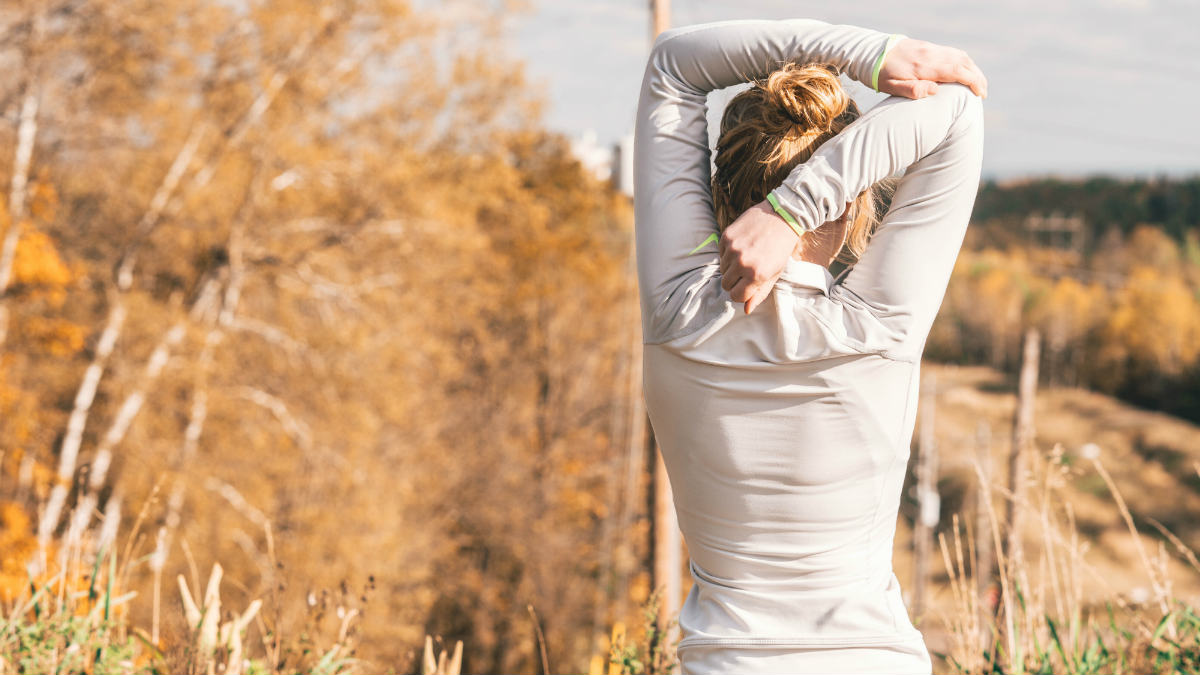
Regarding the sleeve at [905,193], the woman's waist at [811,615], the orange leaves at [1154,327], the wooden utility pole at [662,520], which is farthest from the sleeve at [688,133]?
the orange leaves at [1154,327]

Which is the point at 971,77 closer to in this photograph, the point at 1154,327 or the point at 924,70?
the point at 924,70

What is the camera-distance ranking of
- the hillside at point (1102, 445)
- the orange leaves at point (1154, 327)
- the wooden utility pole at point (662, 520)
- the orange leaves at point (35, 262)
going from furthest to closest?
the orange leaves at point (1154, 327), the hillside at point (1102, 445), the orange leaves at point (35, 262), the wooden utility pole at point (662, 520)

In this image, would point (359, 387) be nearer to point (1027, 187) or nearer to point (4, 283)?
point (4, 283)

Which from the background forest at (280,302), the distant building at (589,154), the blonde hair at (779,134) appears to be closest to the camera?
the blonde hair at (779,134)

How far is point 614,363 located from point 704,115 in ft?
76.1

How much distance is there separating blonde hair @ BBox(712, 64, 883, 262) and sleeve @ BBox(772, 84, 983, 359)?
6 cm

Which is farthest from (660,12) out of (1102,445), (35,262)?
(1102,445)

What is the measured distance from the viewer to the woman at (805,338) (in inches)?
43.0

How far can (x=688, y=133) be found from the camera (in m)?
1.20

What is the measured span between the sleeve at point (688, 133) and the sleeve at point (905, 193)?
111 millimetres

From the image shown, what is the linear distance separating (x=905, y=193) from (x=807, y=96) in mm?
153

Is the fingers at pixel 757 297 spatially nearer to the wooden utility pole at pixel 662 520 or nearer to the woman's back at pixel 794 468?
the woman's back at pixel 794 468

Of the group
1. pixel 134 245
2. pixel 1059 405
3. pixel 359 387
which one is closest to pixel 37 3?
pixel 134 245

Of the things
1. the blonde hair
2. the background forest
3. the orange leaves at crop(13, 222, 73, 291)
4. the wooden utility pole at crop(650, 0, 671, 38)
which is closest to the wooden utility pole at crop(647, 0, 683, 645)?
the wooden utility pole at crop(650, 0, 671, 38)
